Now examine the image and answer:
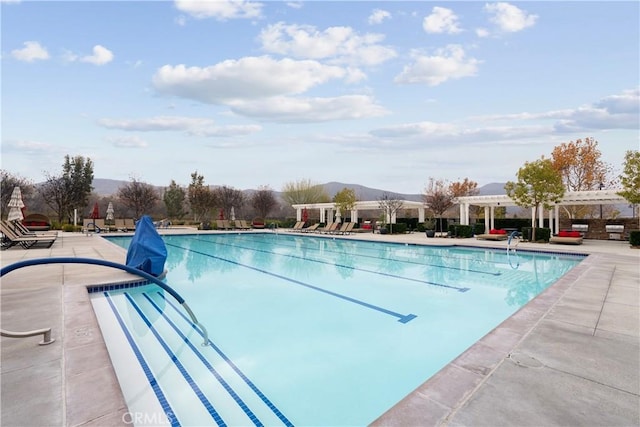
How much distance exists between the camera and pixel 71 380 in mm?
2445

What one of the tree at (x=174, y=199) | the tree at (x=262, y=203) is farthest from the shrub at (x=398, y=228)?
the tree at (x=174, y=199)

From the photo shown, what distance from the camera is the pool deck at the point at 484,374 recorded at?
6.70 ft

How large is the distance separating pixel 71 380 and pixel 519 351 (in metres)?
3.69

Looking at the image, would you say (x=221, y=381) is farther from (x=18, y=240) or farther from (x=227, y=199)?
(x=227, y=199)

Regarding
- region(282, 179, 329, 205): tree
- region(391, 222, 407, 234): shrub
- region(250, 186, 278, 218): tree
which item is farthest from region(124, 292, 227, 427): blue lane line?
region(282, 179, 329, 205): tree

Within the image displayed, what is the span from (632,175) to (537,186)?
10.5 ft

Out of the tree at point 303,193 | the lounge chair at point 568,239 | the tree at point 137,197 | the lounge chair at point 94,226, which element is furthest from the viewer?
the tree at point 303,193

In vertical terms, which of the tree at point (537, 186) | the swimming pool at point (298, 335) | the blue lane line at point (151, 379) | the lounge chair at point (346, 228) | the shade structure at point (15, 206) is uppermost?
the tree at point (537, 186)

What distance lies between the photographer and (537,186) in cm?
1519

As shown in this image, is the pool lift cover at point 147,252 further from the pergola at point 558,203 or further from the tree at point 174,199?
the tree at point 174,199

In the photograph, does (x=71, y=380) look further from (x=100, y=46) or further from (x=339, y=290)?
(x=100, y=46)

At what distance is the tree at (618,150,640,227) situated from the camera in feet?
43.0

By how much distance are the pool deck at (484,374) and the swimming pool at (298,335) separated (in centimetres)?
39

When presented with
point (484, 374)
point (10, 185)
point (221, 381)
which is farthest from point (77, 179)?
point (484, 374)
